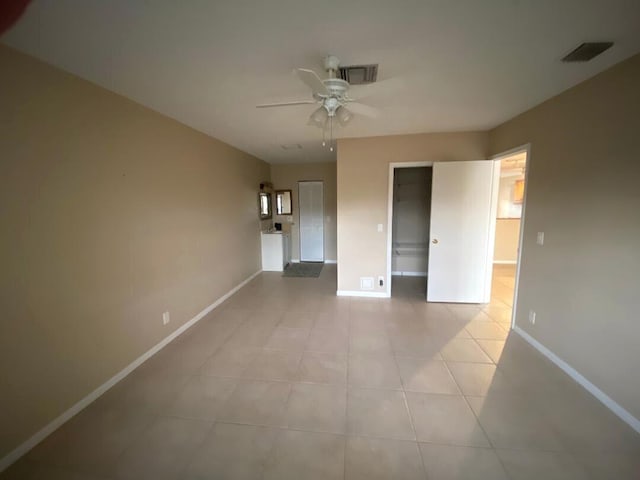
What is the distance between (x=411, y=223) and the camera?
521 centimetres

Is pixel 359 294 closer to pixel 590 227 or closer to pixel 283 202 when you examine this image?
pixel 590 227

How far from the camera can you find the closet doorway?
5.05 meters

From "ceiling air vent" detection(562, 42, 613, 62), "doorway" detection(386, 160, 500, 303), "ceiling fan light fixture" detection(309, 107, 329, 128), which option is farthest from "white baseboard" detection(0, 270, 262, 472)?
"ceiling air vent" detection(562, 42, 613, 62)

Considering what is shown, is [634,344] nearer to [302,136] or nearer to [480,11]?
[480,11]

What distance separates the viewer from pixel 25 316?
5.18 ft

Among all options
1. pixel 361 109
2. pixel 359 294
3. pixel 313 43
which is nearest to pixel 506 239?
pixel 359 294

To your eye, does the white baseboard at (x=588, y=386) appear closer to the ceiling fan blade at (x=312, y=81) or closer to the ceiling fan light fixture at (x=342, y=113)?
the ceiling fan light fixture at (x=342, y=113)

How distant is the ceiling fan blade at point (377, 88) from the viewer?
2.05m

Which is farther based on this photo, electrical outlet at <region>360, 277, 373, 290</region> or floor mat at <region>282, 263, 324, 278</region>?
floor mat at <region>282, 263, 324, 278</region>

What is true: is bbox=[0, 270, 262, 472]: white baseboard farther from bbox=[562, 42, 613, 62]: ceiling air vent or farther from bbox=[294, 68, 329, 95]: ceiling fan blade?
bbox=[562, 42, 613, 62]: ceiling air vent

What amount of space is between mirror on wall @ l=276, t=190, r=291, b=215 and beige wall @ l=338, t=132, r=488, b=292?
273 cm

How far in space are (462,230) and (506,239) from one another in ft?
11.1

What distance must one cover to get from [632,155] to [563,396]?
178cm

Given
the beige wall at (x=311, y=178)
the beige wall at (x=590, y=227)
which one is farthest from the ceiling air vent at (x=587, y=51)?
the beige wall at (x=311, y=178)
